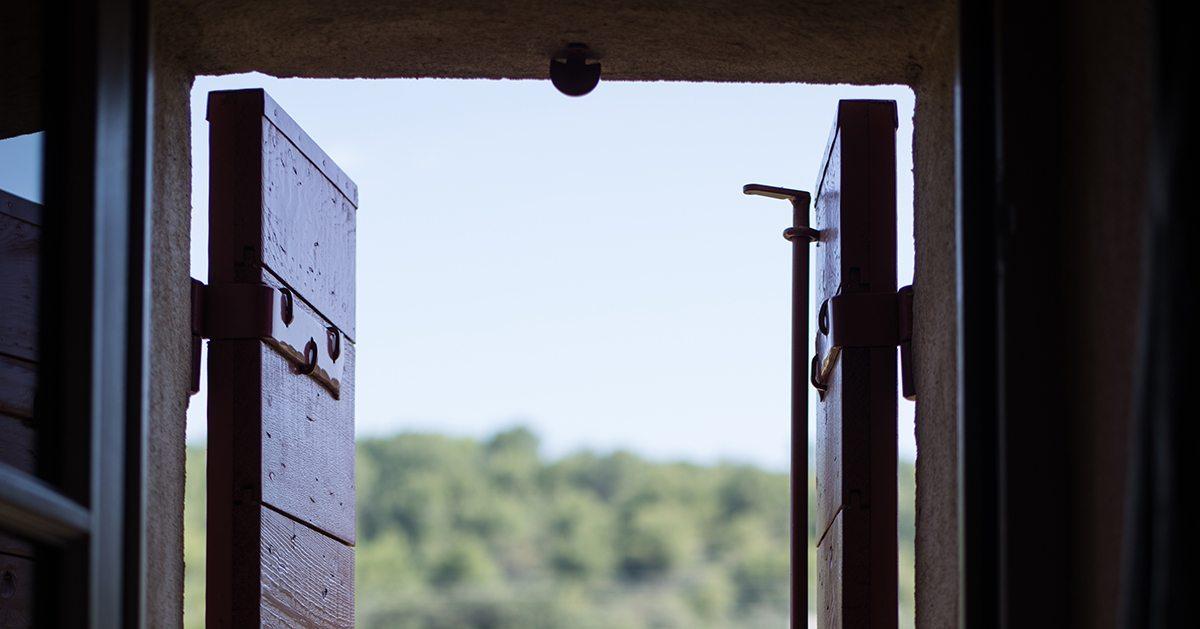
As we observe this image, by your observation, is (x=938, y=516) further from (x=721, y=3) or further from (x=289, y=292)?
(x=289, y=292)

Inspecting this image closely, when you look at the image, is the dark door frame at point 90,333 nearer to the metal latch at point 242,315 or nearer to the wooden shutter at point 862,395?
the metal latch at point 242,315

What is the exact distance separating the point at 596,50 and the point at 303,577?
3.30 feet

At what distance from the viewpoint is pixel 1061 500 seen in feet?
4.00

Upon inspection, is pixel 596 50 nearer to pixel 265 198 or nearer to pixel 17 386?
pixel 265 198

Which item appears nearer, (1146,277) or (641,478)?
(1146,277)

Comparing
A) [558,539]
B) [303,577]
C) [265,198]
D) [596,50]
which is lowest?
→ [558,539]

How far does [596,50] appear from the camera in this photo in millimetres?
1972

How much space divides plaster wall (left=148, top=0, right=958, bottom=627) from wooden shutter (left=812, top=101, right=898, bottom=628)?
0.34ft

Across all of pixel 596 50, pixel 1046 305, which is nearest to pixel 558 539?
pixel 596 50

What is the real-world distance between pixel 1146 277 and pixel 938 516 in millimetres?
818

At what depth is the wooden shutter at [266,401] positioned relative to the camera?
197cm

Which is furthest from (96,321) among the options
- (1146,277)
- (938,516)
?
(938,516)

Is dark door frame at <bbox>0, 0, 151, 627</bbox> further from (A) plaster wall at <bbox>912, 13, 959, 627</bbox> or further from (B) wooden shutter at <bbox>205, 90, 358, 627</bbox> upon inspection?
(A) plaster wall at <bbox>912, 13, 959, 627</bbox>

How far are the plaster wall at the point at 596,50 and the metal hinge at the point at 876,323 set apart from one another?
0.16 feet
